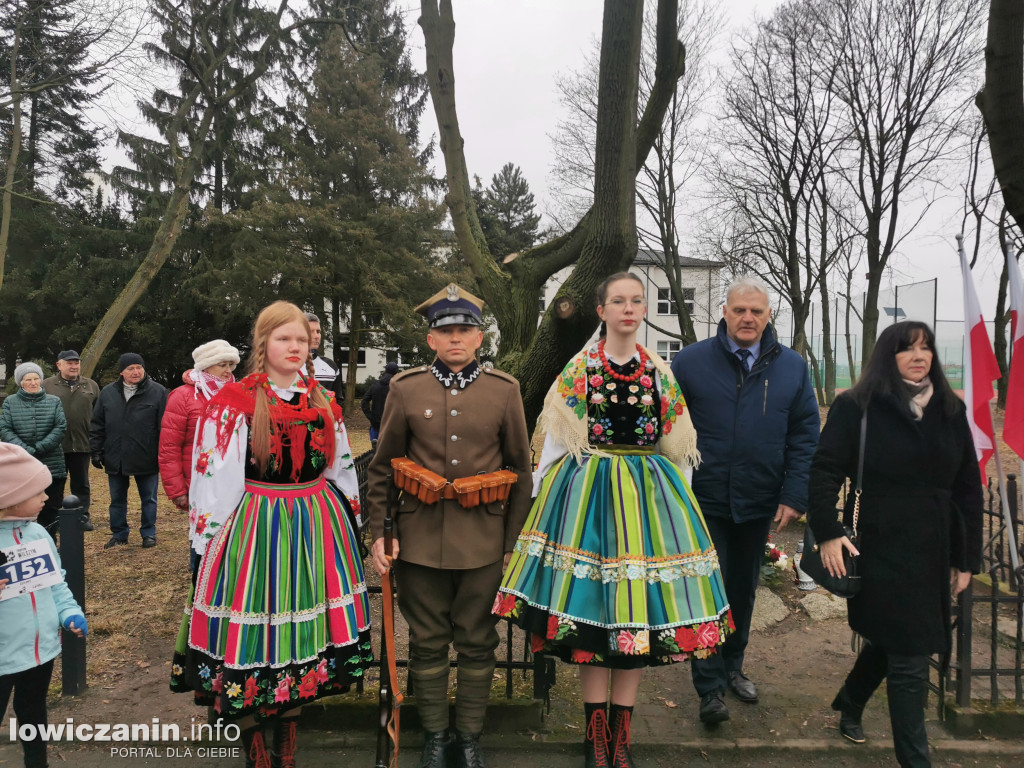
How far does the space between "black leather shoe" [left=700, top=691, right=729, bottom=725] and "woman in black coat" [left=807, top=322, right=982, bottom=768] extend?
0.72 meters

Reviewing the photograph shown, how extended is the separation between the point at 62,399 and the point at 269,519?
616 cm

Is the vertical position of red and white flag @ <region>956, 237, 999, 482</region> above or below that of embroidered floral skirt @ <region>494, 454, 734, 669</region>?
above

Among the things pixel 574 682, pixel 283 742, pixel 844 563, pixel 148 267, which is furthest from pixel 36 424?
pixel 148 267

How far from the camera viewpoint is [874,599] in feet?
9.19

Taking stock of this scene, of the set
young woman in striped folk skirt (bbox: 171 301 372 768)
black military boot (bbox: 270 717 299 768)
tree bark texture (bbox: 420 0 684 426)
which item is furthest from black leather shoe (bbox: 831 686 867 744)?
tree bark texture (bbox: 420 0 684 426)


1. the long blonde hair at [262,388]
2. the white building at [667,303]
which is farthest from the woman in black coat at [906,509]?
the white building at [667,303]

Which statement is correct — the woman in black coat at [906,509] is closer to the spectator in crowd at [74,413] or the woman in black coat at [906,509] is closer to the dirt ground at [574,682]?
the dirt ground at [574,682]

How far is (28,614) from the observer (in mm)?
2551

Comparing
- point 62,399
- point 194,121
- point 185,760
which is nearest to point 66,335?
point 194,121

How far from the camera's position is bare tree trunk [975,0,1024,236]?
3.87 meters

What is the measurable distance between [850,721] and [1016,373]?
2.37 metres

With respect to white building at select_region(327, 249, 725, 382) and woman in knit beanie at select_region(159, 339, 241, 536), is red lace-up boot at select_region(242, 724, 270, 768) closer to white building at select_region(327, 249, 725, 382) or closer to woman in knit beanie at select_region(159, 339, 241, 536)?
→ woman in knit beanie at select_region(159, 339, 241, 536)

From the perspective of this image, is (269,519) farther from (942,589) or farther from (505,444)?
(942,589)

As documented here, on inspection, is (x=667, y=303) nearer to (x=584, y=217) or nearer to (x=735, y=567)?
(x=584, y=217)
